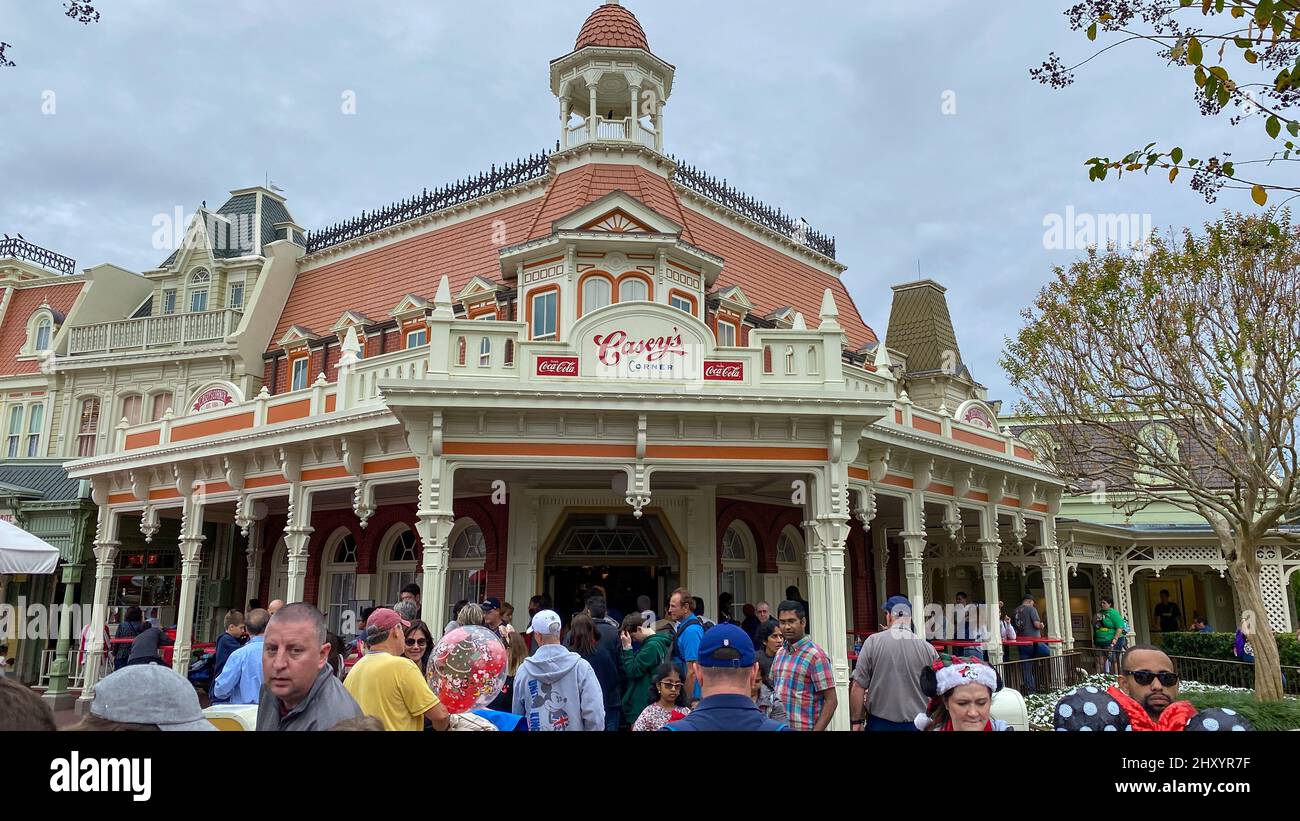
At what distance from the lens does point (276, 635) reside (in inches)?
135

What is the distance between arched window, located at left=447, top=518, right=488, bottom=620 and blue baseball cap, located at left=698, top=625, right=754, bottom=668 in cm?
1397

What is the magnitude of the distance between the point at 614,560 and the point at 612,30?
11.3m

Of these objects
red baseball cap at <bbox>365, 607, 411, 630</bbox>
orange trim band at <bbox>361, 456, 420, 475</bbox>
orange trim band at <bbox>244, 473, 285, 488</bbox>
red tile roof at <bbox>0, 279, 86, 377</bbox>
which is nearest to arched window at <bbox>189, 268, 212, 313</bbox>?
red tile roof at <bbox>0, 279, 86, 377</bbox>

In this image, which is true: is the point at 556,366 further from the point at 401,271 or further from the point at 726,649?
the point at 401,271

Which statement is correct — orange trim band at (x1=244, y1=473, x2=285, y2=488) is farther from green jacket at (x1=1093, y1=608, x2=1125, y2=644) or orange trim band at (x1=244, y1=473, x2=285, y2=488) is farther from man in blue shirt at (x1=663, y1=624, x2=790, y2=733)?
green jacket at (x1=1093, y1=608, x2=1125, y2=644)

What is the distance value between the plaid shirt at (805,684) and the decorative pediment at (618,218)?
420 inches

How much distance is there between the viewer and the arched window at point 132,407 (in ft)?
74.8

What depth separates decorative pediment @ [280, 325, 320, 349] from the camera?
2109 cm

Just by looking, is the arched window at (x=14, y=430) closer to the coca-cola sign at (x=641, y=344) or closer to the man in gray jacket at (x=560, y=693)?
the coca-cola sign at (x=641, y=344)

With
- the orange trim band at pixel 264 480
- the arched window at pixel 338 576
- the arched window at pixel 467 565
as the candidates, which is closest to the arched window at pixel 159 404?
the arched window at pixel 338 576

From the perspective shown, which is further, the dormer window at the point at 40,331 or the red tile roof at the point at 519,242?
the dormer window at the point at 40,331

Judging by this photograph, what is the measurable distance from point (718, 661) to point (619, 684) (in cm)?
505
